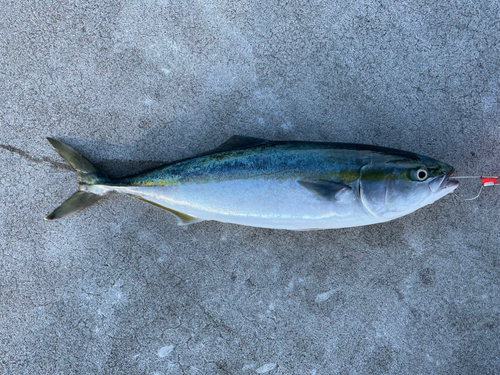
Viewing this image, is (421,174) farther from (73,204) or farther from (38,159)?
(38,159)

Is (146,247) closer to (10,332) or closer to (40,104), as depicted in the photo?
(10,332)

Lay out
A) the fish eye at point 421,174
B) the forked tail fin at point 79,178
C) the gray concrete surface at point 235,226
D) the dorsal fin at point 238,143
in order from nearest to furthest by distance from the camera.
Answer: the fish eye at point 421,174
the dorsal fin at point 238,143
the forked tail fin at point 79,178
the gray concrete surface at point 235,226

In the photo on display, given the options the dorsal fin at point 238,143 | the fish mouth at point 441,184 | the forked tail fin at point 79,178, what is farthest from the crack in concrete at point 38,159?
the fish mouth at point 441,184

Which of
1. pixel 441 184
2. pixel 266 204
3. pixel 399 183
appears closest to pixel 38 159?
pixel 266 204

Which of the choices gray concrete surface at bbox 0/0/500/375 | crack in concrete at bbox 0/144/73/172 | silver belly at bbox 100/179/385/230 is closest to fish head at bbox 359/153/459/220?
silver belly at bbox 100/179/385/230

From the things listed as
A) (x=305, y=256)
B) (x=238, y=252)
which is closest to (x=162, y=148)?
(x=238, y=252)

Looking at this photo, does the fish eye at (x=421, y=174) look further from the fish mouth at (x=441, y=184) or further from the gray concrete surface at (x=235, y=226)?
the gray concrete surface at (x=235, y=226)
